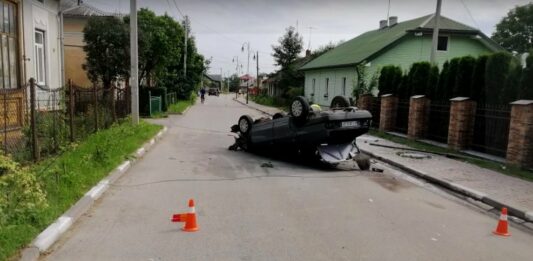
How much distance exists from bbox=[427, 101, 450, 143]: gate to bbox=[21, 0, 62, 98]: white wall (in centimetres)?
1339

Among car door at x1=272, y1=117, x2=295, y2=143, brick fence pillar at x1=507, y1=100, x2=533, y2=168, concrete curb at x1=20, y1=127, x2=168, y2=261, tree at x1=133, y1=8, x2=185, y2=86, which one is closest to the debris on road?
car door at x1=272, y1=117, x2=295, y2=143

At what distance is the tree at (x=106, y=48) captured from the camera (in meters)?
23.4

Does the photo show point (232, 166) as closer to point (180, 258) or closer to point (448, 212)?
point (448, 212)

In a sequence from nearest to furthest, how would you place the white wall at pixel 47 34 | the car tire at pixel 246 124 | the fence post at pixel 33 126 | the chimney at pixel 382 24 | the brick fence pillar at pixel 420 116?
the fence post at pixel 33 126 < the car tire at pixel 246 124 < the white wall at pixel 47 34 < the brick fence pillar at pixel 420 116 < the chimney at pixel 382 24

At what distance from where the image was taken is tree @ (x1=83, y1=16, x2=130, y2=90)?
76.7 feet

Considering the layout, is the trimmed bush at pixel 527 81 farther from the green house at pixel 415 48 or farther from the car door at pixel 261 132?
the green house at pixel 415 48

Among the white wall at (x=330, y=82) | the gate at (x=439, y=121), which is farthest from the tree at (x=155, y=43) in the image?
the gate at (x=439, y=121)

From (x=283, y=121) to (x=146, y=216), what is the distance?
5898mm

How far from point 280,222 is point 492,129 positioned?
9008 mm

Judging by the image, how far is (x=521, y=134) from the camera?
36.1 ft

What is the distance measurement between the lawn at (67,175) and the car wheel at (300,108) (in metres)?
4.08

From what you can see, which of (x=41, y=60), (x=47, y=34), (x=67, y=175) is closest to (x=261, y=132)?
(x=67, y=175)

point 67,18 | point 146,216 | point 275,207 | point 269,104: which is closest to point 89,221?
point 146,216

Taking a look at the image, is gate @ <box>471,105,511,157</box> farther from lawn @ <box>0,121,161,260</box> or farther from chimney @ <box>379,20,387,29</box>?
chimney @ <box>379,20,387,29</box>
